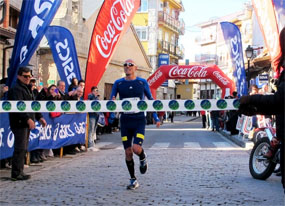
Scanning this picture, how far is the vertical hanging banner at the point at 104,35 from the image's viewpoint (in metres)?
13.6

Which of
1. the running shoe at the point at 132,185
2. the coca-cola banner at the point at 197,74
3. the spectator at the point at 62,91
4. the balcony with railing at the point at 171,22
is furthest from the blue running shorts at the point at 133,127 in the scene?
the balcony with railing at the point at 171,22

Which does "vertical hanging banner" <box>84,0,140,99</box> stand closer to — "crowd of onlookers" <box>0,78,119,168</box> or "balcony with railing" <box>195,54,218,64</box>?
"crowd of onlookers" <box>0,78,119,168</box>

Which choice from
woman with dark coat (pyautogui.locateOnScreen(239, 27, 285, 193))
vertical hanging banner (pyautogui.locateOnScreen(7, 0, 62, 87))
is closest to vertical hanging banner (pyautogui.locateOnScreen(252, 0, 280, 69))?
vertical hanging banner (pyautogui.locateOnScreen(7, 0, 62, 87))

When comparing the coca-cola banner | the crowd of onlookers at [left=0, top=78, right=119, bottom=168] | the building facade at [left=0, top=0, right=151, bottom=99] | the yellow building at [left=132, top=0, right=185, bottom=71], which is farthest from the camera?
the yellow building at [left=132, top=0, right=185, bottom=71]

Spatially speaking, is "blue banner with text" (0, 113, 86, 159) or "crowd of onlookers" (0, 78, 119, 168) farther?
"crowd of onlookers" (0, 78, 119, 168)

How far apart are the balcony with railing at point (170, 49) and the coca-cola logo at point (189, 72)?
110ft

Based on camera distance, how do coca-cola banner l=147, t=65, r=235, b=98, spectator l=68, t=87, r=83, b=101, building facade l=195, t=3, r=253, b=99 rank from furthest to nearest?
1. building facade l=195, t=3, r=253, b=99
2. coca-cola banner l=147, t=65, r=235, b=98
3. spectator l=68, t=87, r=83, b=101

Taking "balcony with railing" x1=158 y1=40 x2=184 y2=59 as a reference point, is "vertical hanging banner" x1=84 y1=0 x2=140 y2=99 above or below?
below

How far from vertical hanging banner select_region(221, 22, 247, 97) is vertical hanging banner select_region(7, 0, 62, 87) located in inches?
460

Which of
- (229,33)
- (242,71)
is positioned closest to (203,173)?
(242,71)

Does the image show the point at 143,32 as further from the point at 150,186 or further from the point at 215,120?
the point at 150,186

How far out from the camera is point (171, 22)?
7056 centimetres

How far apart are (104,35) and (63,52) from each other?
50.7 inches

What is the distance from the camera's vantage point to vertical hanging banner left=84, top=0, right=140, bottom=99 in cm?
1358
